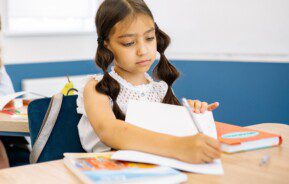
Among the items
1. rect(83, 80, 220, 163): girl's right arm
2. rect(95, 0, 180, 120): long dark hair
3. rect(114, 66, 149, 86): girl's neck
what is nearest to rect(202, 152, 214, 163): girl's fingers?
rect(83, 80, 220, 163): girl's right arm

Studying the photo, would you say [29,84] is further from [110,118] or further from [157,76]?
[110,118]

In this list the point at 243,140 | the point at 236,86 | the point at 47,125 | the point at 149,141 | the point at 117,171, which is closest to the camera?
the point at 117,171

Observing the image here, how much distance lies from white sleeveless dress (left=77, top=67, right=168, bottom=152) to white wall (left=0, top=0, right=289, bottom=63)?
1587mm

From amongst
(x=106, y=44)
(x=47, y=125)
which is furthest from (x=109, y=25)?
(x=47, y=125)

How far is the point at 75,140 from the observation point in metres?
1.68

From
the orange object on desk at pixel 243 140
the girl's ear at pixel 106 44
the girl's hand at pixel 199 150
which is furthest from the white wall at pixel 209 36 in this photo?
the girl's hand at pixel 199 150

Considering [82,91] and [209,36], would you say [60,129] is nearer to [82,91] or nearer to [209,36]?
[82,91]

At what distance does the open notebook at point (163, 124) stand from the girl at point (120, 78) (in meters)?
0.06

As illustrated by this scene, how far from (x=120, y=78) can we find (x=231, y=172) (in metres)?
0.72

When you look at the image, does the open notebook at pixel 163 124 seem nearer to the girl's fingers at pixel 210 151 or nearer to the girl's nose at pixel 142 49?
the girl's fingers at pixel 210 151

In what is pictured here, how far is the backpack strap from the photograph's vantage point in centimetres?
161

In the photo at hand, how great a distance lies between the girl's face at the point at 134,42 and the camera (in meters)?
1.51

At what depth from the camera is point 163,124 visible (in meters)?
1.29

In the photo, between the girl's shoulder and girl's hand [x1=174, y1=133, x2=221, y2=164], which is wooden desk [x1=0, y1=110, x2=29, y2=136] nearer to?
the girl's shoulder
